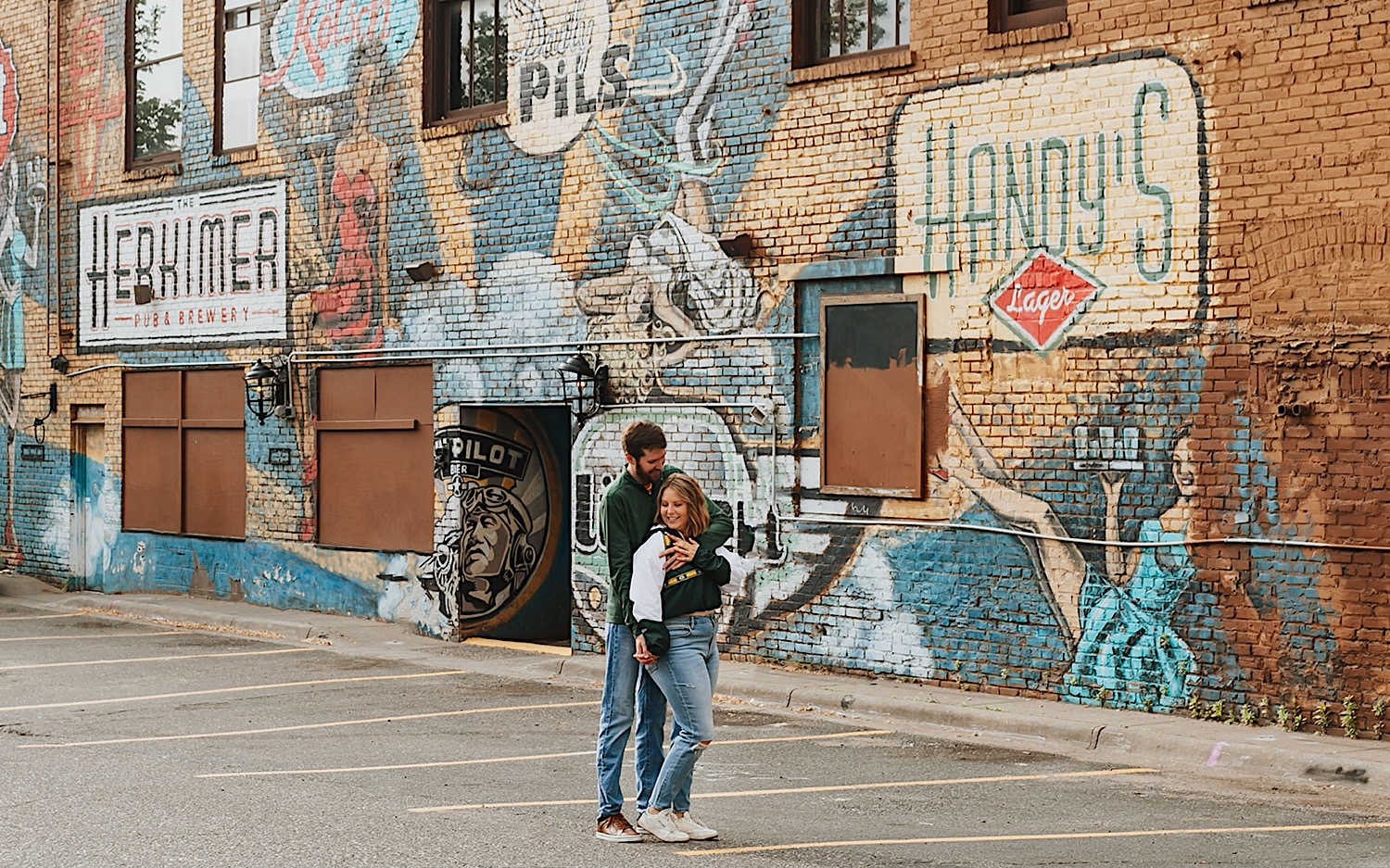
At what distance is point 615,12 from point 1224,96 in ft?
19.6

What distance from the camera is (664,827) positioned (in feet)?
28.0

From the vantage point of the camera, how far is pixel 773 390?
14781 mm

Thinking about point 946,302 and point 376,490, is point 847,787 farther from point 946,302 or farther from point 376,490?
point 376,490

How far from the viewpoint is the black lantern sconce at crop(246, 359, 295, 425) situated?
19.5m

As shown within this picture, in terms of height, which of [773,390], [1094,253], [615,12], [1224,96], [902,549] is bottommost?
[902,549]

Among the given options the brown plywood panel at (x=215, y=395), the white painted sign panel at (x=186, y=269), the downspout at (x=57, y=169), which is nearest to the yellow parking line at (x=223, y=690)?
the white painted sign panel at (x=186, y=269)

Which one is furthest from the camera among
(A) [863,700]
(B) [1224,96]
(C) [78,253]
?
(C) [78,253]

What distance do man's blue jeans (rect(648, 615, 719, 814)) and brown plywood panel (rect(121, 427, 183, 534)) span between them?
13.8m

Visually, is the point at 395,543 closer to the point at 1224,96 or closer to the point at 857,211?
the point at 857,211

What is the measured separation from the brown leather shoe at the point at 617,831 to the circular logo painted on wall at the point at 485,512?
9.05 meters

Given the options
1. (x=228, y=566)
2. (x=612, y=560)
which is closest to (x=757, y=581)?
(x=612, y=560)

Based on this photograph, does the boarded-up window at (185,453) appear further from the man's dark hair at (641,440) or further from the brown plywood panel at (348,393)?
the man's dark hair at (641,440)

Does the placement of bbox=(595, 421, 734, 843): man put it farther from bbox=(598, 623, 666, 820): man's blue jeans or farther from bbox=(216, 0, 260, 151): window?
bbox=(216, 0, 260, 151): window

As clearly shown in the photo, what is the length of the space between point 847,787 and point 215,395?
40.8 feet
